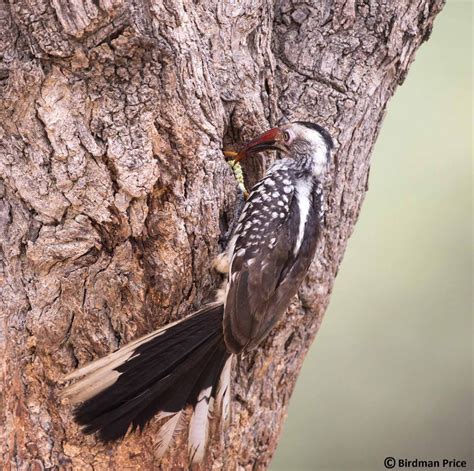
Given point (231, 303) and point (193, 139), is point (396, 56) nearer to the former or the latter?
point (193, 139)

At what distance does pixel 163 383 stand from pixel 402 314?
10.0ft

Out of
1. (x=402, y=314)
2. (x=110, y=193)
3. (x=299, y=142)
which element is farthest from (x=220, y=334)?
(x=402, y=314)

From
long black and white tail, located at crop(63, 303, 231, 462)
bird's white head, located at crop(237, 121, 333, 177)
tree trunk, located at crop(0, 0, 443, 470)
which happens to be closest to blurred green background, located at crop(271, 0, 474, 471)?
bird's white head, located at crop(237, 121, 333, 177)

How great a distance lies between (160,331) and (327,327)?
2.94m

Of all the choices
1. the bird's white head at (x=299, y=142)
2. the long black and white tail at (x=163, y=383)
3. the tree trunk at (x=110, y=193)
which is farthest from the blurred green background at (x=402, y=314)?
Answer: the long black and white tail at (x=163, y=383)

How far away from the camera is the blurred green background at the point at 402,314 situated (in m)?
5.40

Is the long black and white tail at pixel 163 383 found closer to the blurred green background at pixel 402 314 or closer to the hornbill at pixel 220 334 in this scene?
the hornbill at pixel 220 334

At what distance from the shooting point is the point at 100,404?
2.68m

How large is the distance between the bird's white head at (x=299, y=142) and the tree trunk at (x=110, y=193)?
101 millimetres

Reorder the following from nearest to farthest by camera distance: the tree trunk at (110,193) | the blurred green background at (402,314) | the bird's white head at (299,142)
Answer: the tree trunk at (110,193) < the bird's white head at (299,142) < the blurred green background at (402,314)

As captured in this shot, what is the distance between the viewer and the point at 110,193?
2666 millimetres

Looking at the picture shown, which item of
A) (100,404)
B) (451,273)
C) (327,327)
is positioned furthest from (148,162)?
(451,273)

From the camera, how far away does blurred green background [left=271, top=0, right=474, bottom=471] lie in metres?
5.40

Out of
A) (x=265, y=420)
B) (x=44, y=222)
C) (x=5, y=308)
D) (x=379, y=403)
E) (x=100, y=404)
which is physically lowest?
(x=379, y=403)
